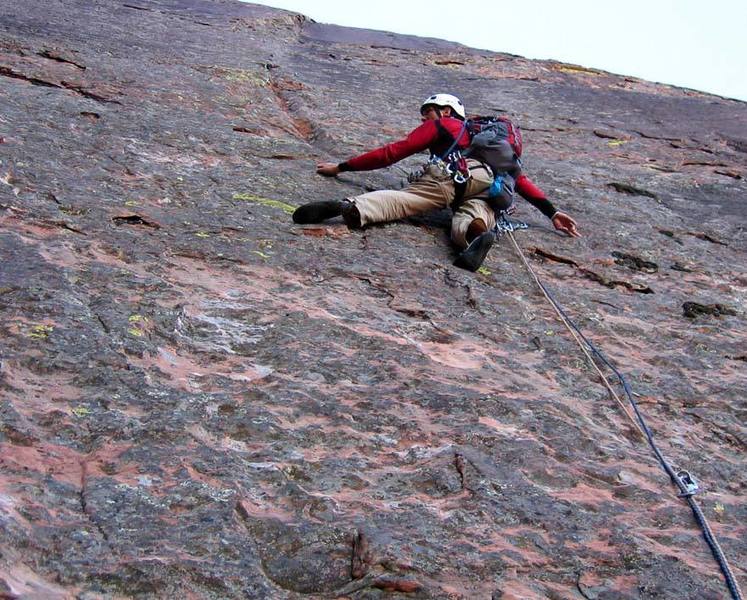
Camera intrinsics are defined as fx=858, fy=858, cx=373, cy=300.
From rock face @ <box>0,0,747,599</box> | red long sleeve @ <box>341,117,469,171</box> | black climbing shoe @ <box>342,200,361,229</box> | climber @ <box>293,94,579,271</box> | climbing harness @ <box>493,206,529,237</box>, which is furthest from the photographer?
climbing harness @ <box>493,206,529,237</box>

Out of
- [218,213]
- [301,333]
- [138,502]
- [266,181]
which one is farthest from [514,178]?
[138,502]

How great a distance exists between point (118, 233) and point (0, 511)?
8.24 ft

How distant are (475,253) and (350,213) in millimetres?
873

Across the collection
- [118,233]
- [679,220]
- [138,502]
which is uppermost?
[679,220]

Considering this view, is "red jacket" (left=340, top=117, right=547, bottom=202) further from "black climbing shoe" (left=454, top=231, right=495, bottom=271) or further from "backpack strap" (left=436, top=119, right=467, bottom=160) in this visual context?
"black climbing shoe" (left=454, top=231, right=495, bottom=271)

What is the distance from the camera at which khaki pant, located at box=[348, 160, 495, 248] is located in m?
5.89

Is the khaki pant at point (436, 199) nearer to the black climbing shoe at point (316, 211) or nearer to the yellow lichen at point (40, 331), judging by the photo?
the black climbing shoe at point (316, 211)

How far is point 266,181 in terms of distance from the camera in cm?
618

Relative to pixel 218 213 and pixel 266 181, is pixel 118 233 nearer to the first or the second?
pixel 218 213

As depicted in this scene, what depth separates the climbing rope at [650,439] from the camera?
3129 millimetres

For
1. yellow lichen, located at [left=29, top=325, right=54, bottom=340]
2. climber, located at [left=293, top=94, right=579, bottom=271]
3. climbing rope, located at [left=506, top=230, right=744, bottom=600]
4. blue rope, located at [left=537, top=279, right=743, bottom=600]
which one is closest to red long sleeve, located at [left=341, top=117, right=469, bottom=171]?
climber, located at [left=293, top=94, right=579, bottom=271]

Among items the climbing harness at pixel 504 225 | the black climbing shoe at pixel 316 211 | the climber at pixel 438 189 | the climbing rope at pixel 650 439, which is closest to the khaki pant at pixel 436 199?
the climber at pixel 438 189

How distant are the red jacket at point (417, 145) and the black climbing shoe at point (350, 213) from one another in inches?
26.7

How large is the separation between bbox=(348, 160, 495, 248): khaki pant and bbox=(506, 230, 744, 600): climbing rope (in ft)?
1.29
